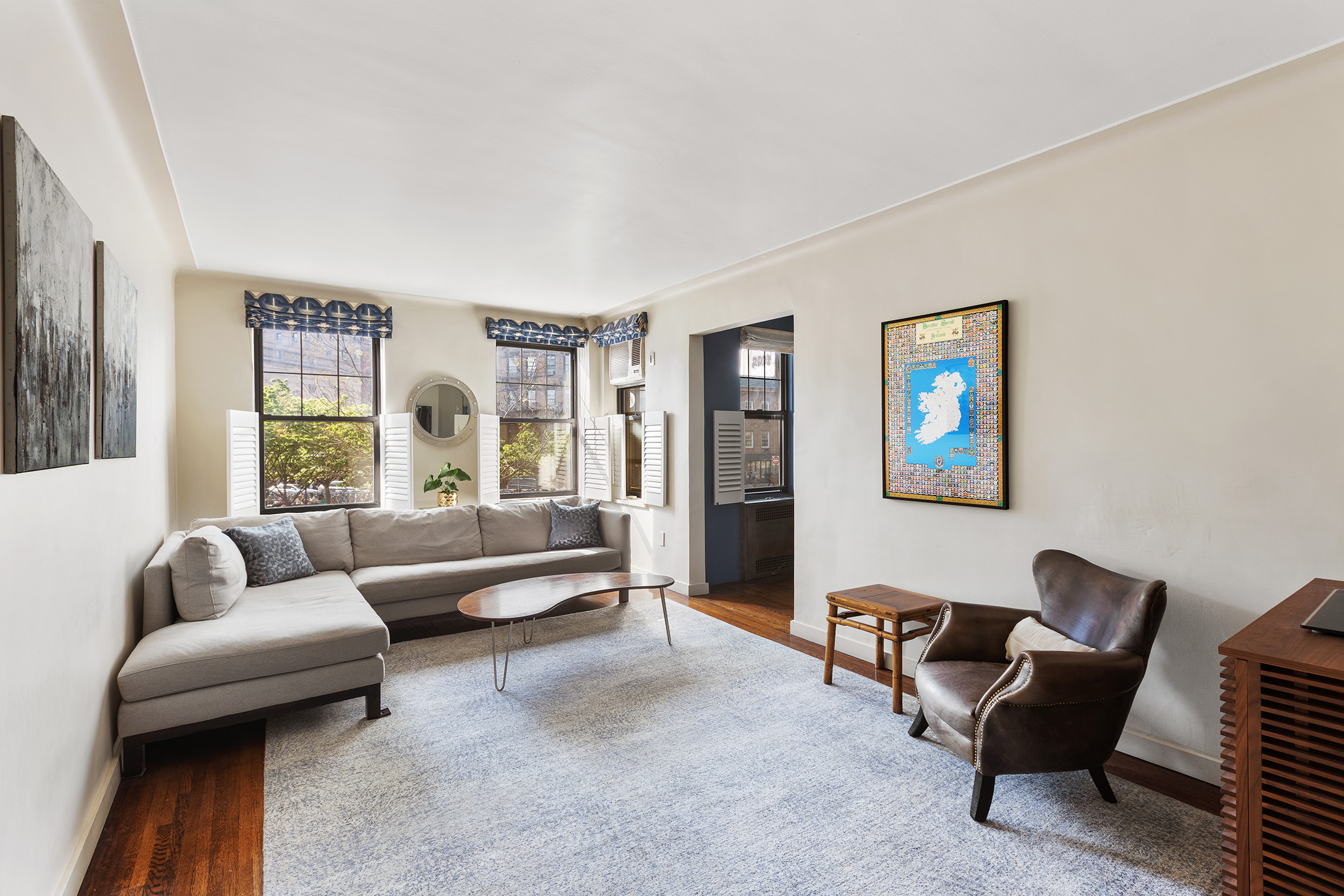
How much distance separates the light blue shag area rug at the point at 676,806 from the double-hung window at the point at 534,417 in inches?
121

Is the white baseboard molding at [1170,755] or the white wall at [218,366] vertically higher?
the white wall at [218,366]

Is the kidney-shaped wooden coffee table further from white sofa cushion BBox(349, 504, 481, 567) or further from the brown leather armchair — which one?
the brown leather armchair

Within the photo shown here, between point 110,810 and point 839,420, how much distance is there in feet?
12.0

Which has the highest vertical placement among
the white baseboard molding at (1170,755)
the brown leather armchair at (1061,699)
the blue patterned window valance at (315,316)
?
the blue patterned window valance at (315,316)

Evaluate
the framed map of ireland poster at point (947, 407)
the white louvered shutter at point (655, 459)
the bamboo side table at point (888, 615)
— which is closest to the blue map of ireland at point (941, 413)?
the framed map of ireland poster at point (947, 407)

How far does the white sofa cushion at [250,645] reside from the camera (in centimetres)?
256

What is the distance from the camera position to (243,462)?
468 cm

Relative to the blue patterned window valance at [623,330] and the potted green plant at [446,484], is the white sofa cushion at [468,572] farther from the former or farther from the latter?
the blue patterned window valance at [623,330]

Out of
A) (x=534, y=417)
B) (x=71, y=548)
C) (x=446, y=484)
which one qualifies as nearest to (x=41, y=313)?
(x=71, y=548)

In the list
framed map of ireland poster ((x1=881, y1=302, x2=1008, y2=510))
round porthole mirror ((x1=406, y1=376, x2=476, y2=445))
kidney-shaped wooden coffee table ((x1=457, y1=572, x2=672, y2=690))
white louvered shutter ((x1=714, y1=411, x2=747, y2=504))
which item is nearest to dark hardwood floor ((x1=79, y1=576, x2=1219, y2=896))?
kidney-shaped wooden coffee table ((x1=457, y1=572, x2=672, y2=690))

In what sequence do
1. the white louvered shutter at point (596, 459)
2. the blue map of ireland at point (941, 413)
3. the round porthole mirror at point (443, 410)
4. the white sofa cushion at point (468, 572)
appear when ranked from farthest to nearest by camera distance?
the white louvered shutter at point (596, 459), the round porthole mirror at point (443, 410), the white sofa cushion at point (468, 572), the blue map of ireland at point (941, 413)

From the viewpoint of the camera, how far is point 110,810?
7.50 feet

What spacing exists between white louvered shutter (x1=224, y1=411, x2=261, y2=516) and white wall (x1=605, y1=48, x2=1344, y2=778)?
14.1ft

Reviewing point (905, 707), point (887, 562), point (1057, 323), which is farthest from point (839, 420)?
point (905, 707)
